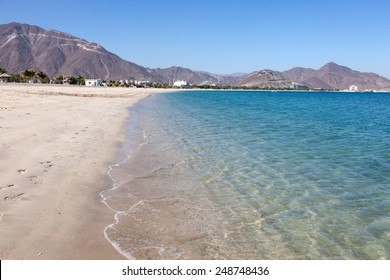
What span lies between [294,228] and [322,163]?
6.83m

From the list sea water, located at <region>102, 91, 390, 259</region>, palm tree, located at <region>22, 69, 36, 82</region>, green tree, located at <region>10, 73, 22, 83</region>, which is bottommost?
sea water, located at <region>102, 91, 390, 259</region>

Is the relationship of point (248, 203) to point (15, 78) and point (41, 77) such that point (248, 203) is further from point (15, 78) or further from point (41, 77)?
point (41, 77)

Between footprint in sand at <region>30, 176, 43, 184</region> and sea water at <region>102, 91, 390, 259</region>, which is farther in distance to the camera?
footprint in sand at <region>30, 176, 43, 184</region>

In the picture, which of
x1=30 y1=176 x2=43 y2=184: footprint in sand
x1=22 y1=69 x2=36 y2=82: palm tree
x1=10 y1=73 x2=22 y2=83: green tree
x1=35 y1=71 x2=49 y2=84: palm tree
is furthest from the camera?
x1=35 y1=71 x2=49 y2=84: palm tree

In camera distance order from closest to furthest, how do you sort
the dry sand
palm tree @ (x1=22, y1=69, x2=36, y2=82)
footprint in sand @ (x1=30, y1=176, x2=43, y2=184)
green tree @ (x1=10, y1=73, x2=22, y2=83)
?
1. the dry sand
2. footprint in sand @ (x1=30, y1=176, x2=43, y2=184)
3. green tree @ (x1=10, y1=73, x2=22, y2=83)
4. palm tree @ (x1=22, y1=69, x2=36, y2=82)

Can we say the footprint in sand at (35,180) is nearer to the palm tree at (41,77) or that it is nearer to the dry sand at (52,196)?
the dry sand at (52,196)

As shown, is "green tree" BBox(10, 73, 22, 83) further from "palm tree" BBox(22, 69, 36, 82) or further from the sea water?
the sea water

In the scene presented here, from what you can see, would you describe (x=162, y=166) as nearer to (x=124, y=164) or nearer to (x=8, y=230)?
(x=124, y=164)

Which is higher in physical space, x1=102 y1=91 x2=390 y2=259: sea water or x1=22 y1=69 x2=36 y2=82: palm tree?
x1=22 y1=69 x2=36 y2=82: palm tree

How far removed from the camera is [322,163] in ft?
43.3

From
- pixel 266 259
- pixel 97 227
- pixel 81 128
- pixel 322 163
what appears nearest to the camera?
pixel 266 259

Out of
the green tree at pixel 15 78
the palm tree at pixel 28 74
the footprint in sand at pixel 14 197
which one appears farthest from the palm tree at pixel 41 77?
the footprint in sand at pixel 14 197

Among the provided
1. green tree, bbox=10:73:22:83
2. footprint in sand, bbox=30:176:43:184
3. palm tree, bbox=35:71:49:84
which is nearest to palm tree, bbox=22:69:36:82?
green tree, bbox=10:73:22:83
